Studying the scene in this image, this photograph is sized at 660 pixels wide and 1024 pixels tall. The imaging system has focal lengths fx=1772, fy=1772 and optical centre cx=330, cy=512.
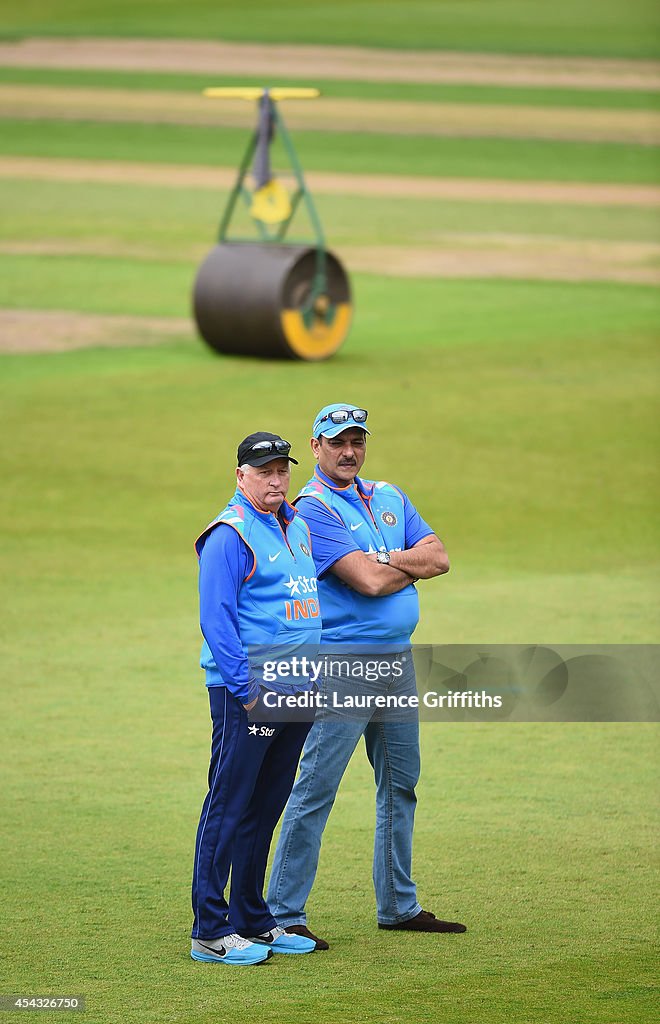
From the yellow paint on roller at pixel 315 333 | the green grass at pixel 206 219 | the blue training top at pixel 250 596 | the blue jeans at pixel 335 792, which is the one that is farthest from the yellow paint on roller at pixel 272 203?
the blue training top at pixel 250 596

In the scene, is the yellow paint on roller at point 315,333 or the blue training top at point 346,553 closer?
the blue training top at point 346,553

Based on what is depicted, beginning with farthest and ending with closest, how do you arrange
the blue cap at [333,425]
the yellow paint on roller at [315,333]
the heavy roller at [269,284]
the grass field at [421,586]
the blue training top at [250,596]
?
the yellow paint on roller at [315,333] → the heavy roller at [269,284] → the blue cap at [333,425] → the grass field at [421,586] → the blue training top at [250,596]

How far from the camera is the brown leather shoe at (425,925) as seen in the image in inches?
278

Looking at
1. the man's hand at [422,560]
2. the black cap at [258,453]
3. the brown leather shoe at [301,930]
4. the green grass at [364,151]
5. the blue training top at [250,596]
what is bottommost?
the brown leather shoe at [301,930]

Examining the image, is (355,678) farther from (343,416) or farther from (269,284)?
(269,284)

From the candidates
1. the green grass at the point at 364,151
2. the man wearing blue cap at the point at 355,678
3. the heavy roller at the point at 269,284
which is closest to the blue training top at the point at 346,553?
the man wearing blue cap at the point at 355,678

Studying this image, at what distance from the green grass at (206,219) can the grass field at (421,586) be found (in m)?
0.11

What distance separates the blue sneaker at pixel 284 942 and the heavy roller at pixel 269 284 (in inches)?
578

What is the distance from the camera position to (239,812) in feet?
21.8

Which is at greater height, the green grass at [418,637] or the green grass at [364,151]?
the green grass at [364,151]

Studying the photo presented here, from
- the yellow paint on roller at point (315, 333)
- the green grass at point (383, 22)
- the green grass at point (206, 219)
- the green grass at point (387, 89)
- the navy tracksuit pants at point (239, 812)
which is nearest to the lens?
the navy tracksuit pants at point (239, 812)

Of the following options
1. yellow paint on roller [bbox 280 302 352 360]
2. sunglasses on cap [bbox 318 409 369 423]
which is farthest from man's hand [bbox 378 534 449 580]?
yellow paint on roller [bbox 280 302 352 360]

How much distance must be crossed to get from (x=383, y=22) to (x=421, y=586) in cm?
5241
